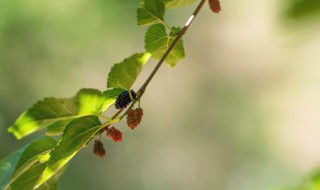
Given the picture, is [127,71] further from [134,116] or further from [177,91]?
[177,91]

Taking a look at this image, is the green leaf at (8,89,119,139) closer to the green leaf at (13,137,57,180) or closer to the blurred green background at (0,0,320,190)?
the green leaf at (13,137,57,180)

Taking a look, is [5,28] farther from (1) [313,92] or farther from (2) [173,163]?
(1) [313,92]

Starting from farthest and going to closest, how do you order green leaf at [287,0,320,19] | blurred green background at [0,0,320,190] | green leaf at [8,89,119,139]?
blurred green background at [0,0,320,190]
green leaf at [8,89,119,139]
green leaf at [287,0,320,19]

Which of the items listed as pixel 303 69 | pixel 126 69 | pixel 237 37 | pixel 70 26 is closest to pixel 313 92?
pixel 303 69

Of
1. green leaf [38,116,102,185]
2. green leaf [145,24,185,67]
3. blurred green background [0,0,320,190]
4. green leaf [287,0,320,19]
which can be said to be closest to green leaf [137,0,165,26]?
green leaf [145,24,185,67]

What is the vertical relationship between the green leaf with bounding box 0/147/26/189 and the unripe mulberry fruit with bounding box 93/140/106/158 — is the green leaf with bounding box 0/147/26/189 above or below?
below

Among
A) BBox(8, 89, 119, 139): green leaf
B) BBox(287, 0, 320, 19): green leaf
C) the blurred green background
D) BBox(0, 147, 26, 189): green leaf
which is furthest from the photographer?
the blurred green background
